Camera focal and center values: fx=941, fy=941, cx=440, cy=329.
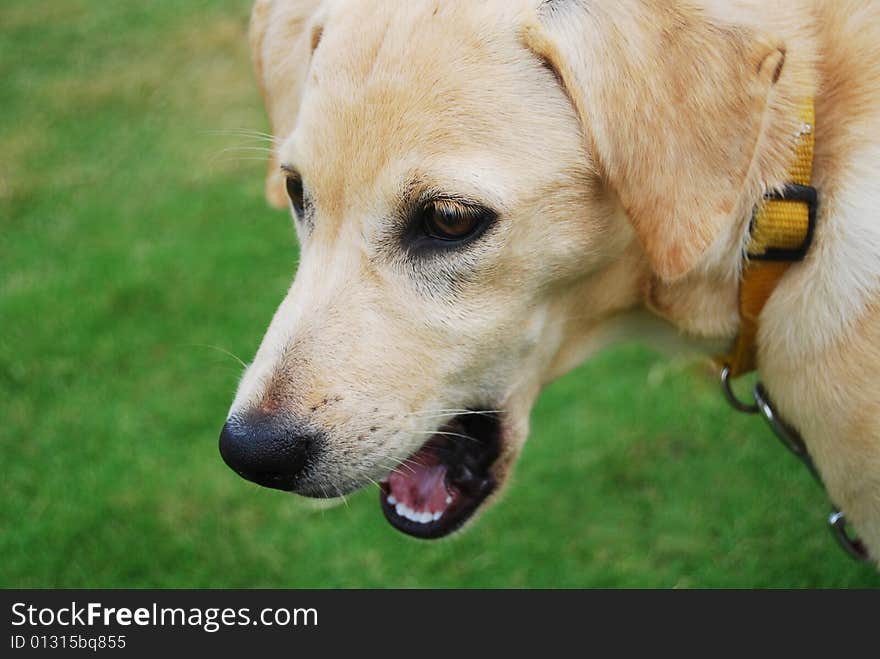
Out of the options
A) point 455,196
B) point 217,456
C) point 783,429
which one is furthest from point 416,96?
point 217,456

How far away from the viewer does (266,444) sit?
7.47ft

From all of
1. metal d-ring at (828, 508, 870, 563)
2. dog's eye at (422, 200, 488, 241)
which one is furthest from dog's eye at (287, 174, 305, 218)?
metal d-ring at (828, 508, 870, 563)

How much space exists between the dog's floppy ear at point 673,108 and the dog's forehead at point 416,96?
16 cm

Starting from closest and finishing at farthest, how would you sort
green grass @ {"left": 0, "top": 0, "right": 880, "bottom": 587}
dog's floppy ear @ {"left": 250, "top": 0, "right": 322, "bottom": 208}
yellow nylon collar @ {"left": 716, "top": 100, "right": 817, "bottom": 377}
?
1. yellow nylon collar @ {"left": 716, "top": 100, "right": 817, "bottom": 377}
2. dog's floppy ear @ {"left": 250, "top": 0, "right": 322, "bottom": 208}
3. green grass @ {"left": 0, "top": 0, "right": 880, "bottom": 587}

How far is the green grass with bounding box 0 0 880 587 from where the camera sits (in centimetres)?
402

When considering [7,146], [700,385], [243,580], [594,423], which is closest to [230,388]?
[243,580]

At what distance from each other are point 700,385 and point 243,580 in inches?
96.6

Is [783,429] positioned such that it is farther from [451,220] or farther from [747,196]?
[451,220]

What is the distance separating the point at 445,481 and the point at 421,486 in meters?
0.08

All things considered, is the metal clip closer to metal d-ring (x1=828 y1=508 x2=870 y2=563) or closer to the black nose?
metal d-ring (x1=828 y1=508 x2=870 y2=563)

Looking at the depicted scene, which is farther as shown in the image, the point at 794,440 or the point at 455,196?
the point at 794,440

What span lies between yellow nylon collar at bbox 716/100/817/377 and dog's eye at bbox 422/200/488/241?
734 mm

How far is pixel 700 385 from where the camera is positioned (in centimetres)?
484

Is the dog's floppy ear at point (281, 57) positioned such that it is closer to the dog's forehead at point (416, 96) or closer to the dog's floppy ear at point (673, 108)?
the dog's forehead at point (416, 96)
